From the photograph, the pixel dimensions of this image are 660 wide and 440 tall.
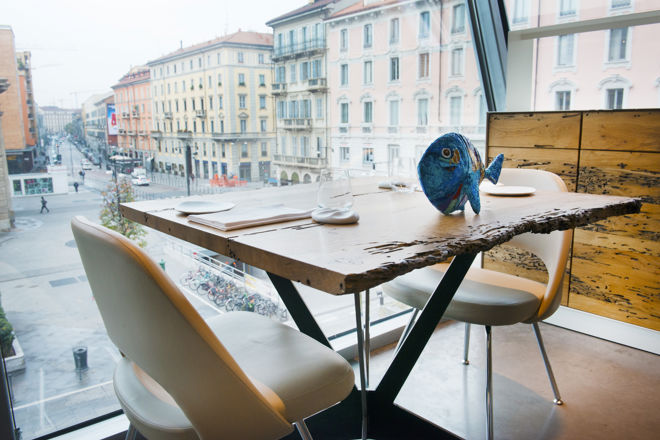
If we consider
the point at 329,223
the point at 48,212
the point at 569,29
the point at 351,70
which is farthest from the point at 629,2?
the point at 48,212

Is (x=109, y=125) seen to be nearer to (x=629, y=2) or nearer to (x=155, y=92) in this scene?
(x=155, y=92)

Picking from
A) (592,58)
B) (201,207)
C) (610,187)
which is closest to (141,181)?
(201,207)

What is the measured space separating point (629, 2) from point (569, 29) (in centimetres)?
33

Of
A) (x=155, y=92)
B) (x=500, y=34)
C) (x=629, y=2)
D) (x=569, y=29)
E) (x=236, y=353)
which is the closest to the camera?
(x=236, y=353)

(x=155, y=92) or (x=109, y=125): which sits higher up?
(x=155, y=92)

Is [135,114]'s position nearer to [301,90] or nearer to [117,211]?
[117,211]

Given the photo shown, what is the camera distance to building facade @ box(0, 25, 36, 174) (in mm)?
1867

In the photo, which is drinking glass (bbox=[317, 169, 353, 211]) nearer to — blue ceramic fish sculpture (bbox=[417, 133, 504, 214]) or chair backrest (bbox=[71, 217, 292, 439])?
blue ceramic fish sculpture (bbox=[417, 133, 504, 214])

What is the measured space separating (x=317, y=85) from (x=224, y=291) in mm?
1292

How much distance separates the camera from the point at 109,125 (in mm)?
2314

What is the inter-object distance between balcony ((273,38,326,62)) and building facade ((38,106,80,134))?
98 centimetres

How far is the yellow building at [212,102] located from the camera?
237 cm

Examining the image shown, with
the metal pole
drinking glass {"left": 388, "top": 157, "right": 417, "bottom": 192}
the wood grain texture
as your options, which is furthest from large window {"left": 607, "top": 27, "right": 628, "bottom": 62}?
the metal pole

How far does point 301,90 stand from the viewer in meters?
2.80
